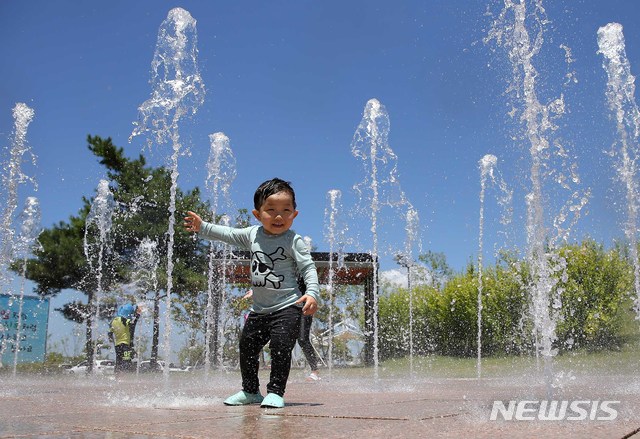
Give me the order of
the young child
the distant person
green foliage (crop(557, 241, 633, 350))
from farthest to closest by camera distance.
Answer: green foliage (crop(557, 241, 633, 350))
the distant person
the young child

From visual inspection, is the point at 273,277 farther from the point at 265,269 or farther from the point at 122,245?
the point at 122,245

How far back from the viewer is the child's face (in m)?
3.77

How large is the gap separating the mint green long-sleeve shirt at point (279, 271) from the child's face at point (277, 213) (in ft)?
0.23

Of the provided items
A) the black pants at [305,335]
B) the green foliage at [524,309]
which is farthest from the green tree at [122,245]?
the black pants at [305,335]

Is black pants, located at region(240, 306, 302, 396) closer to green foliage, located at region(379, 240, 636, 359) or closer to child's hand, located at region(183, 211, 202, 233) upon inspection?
child's hand, located at region(183, 211, 202, 233)

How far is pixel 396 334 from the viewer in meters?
33.3

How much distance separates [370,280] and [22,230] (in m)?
11.4

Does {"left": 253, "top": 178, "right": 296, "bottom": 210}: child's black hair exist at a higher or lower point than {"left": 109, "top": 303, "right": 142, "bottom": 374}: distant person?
higher

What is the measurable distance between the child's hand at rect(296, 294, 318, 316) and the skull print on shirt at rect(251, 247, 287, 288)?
0.24m

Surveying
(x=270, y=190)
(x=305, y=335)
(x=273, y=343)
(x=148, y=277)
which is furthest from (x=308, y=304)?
(x=148, y=277)

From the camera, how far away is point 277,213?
380 centimetres

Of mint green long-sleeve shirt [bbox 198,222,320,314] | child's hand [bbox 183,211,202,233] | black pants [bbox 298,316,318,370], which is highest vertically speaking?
child's hand [bbox 183,211,202,233]

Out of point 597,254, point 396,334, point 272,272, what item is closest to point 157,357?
point 396,334

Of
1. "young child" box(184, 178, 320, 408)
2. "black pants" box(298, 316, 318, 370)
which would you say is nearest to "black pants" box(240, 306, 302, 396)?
"young child" box(184, 178, 320, 408)
